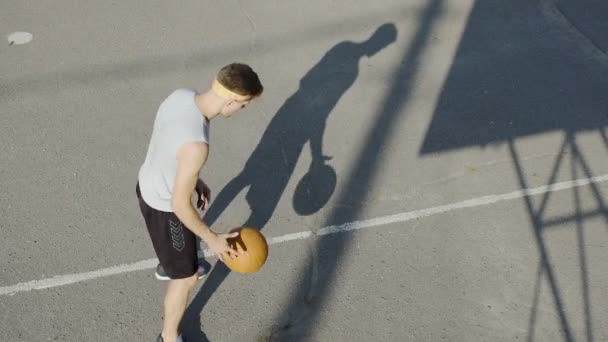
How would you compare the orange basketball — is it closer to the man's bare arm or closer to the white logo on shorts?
the white logo on shorts

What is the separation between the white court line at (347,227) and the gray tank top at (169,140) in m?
1.47

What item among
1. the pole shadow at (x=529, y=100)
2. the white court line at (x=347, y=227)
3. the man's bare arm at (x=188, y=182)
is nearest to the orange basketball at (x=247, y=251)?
the man's bare arm at (x=188, y=182)

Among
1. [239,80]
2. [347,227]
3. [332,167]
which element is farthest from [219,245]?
[332,167]

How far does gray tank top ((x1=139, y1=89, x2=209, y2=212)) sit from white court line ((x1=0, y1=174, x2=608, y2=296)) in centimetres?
147

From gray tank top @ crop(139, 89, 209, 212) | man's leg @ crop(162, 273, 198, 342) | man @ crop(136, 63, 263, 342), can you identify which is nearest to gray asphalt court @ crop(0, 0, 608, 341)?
man's leg @ crop(162, 273, 198, 342)

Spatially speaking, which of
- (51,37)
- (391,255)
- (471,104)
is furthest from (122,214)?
(471,104)

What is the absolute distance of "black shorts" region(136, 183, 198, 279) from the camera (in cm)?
448

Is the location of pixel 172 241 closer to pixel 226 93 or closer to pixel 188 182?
pixel 188 182

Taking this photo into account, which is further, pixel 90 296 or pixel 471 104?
pixel 471 104

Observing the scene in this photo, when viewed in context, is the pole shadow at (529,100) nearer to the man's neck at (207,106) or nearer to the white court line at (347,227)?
the white court line at (347,227)

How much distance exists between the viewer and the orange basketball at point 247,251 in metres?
4.72

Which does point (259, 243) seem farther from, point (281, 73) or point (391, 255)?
point (281, 73)

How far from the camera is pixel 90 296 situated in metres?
5.48

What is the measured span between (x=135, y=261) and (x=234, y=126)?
207 cm
